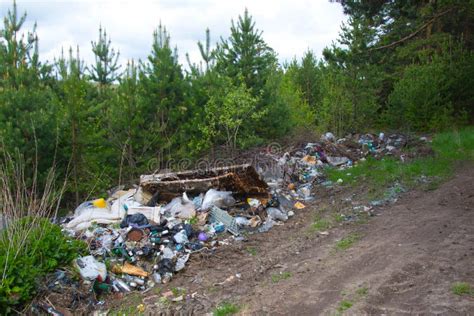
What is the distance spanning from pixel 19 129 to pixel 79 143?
124 centimetres

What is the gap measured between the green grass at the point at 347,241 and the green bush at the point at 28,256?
139 inches

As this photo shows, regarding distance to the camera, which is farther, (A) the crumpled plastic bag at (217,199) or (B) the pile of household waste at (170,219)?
(A) the crumpled plastic bag at (217,199)

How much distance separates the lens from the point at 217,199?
24.4ft

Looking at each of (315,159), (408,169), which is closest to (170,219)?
(408,169)

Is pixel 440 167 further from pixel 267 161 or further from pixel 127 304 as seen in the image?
pixel 127 304

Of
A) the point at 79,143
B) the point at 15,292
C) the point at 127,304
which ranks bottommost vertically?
the point at 127,304

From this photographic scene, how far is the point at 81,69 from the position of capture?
39.9ft

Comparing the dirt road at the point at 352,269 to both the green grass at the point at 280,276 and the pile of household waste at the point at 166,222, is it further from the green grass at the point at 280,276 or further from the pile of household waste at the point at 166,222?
the pile of household waste at the point at 166,222

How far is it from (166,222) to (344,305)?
3590 millimetres

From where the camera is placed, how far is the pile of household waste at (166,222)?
18.0 feet

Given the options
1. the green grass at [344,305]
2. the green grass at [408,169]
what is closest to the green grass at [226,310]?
the green grass at [344,305]

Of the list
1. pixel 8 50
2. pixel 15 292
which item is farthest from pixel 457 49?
pixel 15 292

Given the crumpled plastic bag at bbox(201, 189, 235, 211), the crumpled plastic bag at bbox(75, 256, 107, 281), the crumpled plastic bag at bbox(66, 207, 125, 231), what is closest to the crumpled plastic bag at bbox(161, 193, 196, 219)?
the crumpled plastic bag at bbox(201, 189, 235, 211)

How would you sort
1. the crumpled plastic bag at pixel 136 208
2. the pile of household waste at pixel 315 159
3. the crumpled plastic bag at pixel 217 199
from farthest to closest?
the pile of household waste at pixel 315 159
the crumpled plastic bag at pixel 217 199
the crumpled plastic bag at pixel 136 208
